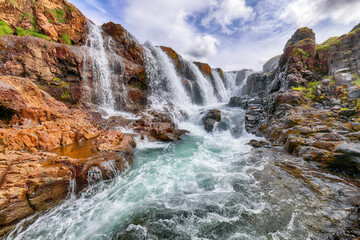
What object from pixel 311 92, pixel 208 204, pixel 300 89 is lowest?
pixel 208 204

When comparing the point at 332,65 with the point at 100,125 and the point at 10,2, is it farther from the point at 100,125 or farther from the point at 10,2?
the point at 10,2

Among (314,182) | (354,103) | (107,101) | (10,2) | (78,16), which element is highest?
(78,16)

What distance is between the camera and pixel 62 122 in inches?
294

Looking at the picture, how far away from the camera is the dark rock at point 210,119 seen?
1407 cm

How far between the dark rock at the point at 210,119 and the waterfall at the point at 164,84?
11.8 feet

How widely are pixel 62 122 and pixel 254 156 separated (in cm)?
1061

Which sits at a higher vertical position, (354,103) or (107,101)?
(107,101)

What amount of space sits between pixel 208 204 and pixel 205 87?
24977 millimetres

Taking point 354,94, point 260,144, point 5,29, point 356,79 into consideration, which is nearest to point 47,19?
point 5,29

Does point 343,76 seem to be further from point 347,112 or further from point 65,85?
point 65,85

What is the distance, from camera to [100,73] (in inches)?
552

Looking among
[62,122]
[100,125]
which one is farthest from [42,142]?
[100,125]

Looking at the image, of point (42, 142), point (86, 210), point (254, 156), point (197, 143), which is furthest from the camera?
point (197, 143)

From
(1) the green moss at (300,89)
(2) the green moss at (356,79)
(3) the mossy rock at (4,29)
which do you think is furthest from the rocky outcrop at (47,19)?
(2) the green moss at (356,79)
